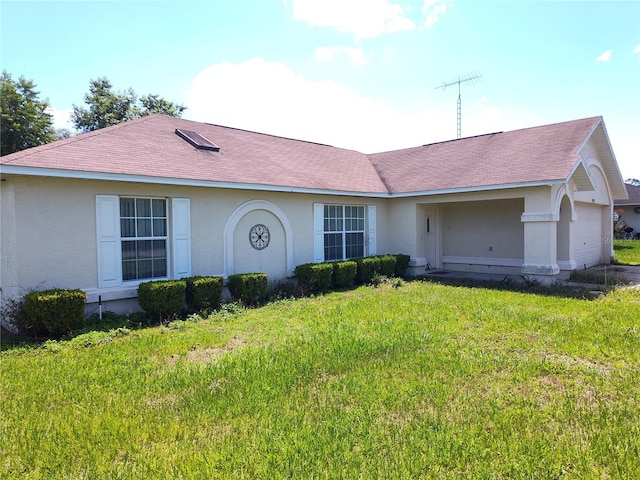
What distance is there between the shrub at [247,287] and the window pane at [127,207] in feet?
8.86

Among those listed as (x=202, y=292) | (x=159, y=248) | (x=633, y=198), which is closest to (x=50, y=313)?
(x=159, y=248)

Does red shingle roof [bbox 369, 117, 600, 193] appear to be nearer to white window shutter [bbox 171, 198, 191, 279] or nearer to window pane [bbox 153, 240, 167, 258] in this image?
white window shutter [bbox 171, 198, 191, 279]

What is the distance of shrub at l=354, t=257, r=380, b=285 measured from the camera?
12.8 m

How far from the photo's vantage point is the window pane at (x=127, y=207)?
28.4 feet

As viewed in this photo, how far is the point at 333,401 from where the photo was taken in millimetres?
4539

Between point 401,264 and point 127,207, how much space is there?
357 inches

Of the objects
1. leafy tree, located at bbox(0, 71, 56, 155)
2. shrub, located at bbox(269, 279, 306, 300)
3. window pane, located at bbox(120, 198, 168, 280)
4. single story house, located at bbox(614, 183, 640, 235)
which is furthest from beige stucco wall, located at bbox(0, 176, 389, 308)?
single story house, located at bbox(614, 183, 640, 235)

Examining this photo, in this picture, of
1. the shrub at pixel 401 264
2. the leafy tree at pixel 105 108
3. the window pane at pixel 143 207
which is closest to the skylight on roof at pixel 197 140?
the window pane at pixel 143 207

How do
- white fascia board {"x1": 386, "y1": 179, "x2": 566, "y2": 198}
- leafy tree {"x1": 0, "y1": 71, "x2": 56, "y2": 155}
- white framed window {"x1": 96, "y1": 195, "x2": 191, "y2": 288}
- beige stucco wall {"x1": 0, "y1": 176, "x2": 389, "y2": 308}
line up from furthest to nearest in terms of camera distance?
1. leafy tree {"x1": 0, "y1": 71, "x2": 56, "y2": 155}
2. white fascia board {"x1": 386, "y1": 179, "x2": 566, "y2": 198}
3. white framed window {"x1": 96, "y1": 195, "x2": 191, "y2": 288}
4. beige stucco wall {"x1": 0, "y1": 176, "x2": 389, "y2": 308}

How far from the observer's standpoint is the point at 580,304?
9.13 meters

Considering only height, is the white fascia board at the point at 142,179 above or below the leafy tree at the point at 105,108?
below

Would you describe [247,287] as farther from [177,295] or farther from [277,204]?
[277,204]

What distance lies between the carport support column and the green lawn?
13.0 feet

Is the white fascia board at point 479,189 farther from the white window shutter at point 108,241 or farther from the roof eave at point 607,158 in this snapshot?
the white window shutter at point 108,241
